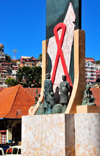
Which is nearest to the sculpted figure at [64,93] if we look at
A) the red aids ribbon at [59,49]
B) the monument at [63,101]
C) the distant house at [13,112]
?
the monument at [63,101]

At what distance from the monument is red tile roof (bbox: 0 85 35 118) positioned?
381 inches

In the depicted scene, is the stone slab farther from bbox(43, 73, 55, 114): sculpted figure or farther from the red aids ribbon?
the red aids ribbon

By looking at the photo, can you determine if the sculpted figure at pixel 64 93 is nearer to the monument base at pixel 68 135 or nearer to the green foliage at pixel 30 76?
the monument base at pixel 68 135

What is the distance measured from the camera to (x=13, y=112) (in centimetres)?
2192

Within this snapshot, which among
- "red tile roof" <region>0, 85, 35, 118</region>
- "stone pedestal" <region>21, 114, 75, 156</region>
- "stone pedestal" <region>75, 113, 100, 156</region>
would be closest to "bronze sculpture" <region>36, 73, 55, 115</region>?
"stone pedestal" <region>21, 114, 75, 156</region>

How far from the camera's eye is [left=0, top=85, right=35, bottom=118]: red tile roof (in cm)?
2192

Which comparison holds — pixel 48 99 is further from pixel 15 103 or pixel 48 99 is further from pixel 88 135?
pixel 15 103

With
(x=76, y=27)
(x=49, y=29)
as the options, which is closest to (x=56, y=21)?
(x=49, y=29)

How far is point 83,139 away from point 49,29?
6170mm

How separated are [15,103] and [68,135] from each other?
13999mm

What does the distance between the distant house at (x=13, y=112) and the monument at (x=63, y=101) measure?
9624 millimetres

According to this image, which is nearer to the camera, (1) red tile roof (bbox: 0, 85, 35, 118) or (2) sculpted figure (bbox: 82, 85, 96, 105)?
(2) sculpted figure (bbox: 82, 85, 96, 105)

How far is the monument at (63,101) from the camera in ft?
31.2

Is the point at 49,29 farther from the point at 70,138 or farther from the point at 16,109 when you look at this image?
the point at 16,109
